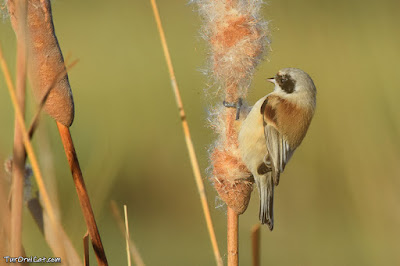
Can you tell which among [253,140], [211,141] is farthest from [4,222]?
[211,141]

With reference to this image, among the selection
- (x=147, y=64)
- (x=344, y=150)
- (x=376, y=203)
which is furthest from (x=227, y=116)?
(x=147, y=64)

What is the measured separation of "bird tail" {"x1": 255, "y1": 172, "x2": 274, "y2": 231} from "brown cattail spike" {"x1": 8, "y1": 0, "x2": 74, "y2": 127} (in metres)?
0.81

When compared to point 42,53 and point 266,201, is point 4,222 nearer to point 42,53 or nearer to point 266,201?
point 42,53

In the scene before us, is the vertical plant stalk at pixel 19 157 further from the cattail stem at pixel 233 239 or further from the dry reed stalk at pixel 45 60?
the cattail stem at pixel 233 239

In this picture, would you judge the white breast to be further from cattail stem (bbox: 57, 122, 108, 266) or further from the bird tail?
cattail stem (bbox: 57, 122, 108, 266)

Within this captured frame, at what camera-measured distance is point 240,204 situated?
1.66m

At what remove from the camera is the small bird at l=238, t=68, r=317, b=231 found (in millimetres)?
2025

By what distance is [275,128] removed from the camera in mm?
2125

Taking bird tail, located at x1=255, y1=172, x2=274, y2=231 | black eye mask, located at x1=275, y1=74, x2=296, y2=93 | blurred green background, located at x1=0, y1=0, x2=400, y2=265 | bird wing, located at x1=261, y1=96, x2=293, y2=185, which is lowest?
blurred green background, located at x1=0, y1=0, x2=400, y2=265

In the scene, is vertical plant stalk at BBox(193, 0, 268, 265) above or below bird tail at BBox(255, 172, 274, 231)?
above

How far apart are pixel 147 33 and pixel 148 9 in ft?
1.89

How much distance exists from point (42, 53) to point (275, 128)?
0.94 metres

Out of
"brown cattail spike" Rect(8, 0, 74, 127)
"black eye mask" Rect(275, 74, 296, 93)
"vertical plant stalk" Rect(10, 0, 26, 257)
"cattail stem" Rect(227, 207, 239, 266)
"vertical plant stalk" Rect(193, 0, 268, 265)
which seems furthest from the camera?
"black eye mask" Rect(275, 74, 296, 93)

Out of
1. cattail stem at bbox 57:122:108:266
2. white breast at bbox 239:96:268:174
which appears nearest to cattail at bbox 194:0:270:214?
white breast at bbox 239:96:268:174
